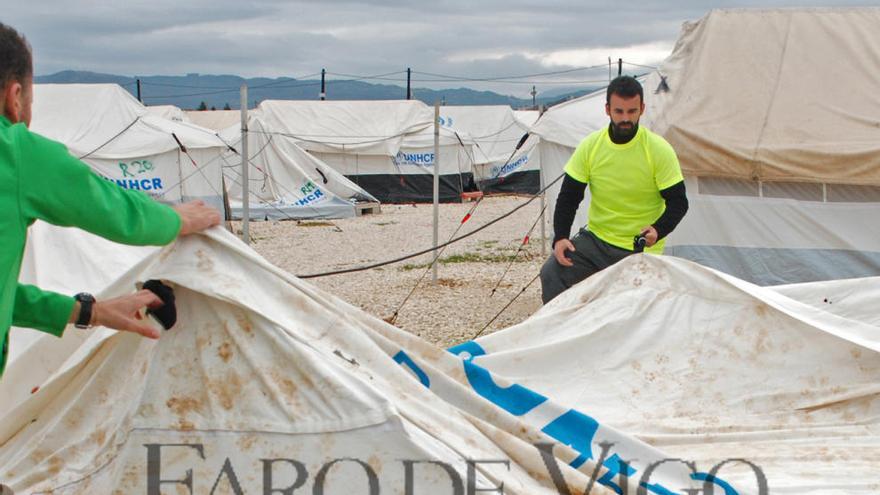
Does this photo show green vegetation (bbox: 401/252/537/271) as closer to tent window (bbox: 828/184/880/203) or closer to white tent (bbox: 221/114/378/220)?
tent window (bbox: 828/184/880/203)

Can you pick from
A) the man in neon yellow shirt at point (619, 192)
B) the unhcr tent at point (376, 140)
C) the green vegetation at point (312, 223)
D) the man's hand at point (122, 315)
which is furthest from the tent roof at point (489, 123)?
the man's hand at point (122, 315)

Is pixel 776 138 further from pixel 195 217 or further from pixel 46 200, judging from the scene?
pixel 46 200

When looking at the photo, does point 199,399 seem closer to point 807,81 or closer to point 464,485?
point 464,485

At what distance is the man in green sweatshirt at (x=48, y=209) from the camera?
7.90 feet

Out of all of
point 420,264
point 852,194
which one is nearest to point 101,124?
point 420,264

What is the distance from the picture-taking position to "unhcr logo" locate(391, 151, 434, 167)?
23.0 metres

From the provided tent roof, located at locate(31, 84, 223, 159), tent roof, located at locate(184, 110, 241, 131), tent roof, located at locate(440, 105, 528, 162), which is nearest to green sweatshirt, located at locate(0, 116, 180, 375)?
tent roof, located at locate(31, 84, 223, 159)

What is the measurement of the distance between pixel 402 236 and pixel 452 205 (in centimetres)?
682

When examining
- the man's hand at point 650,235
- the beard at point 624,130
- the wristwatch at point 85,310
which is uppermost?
the beard at point 624,130

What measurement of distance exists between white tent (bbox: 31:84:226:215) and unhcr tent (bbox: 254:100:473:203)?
5.05 meters

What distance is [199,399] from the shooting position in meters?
3.00

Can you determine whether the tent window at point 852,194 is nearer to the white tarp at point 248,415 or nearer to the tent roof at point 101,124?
the white tarp at point 248,415

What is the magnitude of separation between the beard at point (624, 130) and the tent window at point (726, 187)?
2.90 metres

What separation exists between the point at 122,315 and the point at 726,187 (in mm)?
6655
